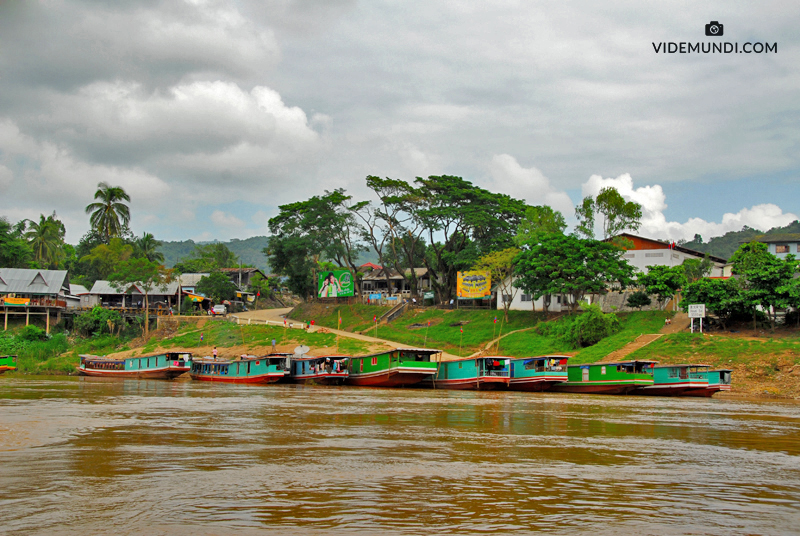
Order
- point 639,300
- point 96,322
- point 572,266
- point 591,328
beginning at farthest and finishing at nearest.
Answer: point 96,322, point 639,300, point 572,266, point 591,328

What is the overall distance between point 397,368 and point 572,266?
19.5 metres

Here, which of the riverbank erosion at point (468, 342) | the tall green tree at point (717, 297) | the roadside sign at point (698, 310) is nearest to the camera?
the riverbank erosion at point (468, 342)

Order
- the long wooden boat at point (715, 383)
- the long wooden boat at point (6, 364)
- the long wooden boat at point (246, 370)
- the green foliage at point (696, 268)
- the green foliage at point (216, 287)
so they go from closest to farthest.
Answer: the long wooden boat at point (715, 383) < the long wooden boat at point (246, 370) < the long wooden boat at point (6, 364) < the green foliage at point (696, 268) < the green foliage at point (216, 287)

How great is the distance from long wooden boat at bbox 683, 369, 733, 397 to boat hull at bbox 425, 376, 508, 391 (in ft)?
34.2

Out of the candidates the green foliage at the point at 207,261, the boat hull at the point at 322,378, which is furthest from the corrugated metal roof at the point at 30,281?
the boat hull at the point at 322,378

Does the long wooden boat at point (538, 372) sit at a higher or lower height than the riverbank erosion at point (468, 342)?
lower

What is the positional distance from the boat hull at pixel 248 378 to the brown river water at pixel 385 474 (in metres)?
20.8

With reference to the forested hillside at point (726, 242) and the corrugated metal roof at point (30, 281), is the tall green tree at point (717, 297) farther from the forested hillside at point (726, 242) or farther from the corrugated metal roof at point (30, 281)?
the forested hillside at point (726, 242)

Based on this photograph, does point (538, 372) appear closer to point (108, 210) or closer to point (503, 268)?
point (503, 268)

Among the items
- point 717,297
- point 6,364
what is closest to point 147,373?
point 6,364

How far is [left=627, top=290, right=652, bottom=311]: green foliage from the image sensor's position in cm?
4969

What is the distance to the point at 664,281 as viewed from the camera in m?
46.1

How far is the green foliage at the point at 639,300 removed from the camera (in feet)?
163

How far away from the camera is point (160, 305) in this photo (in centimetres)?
6744
